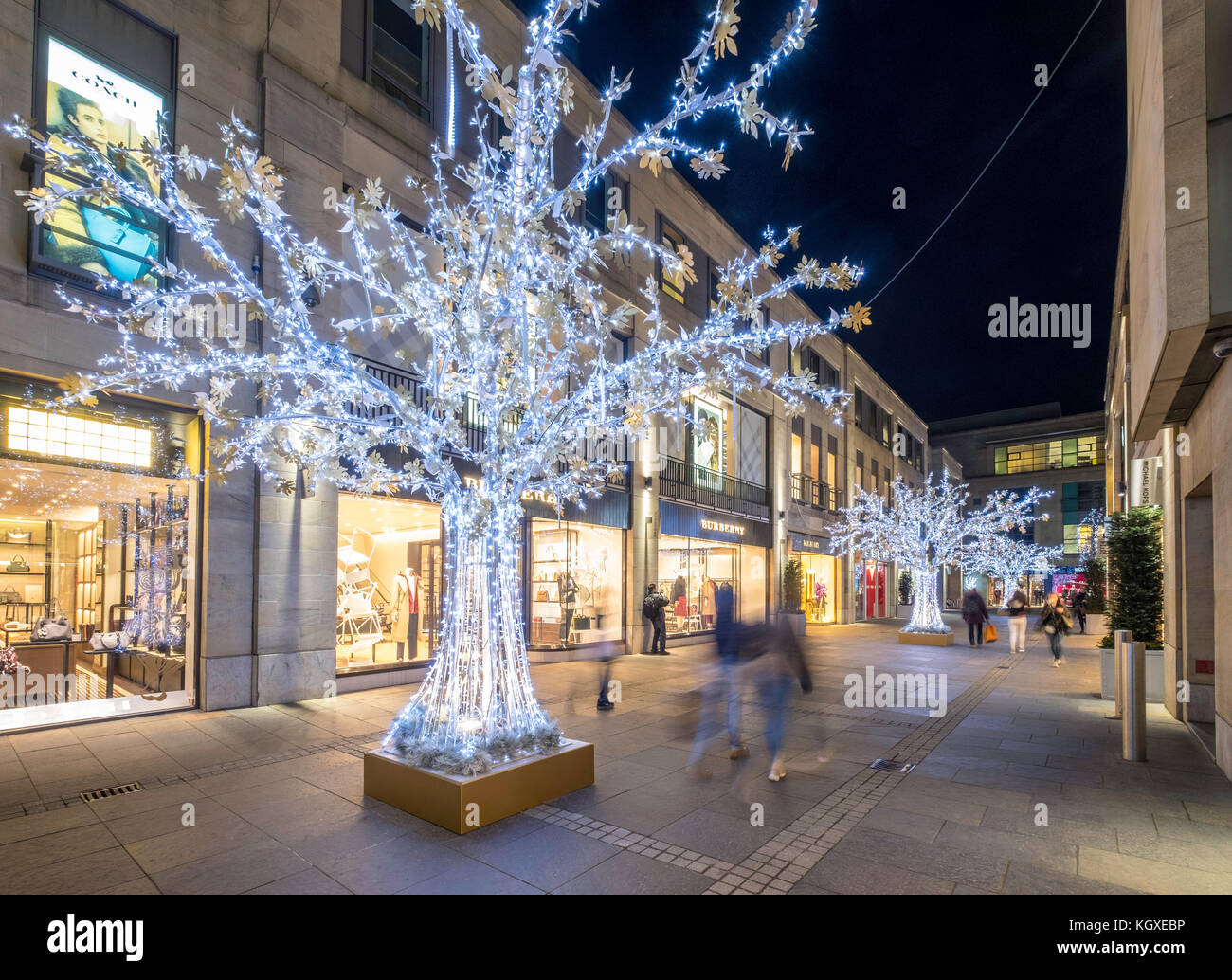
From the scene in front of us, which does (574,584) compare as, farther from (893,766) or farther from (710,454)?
(893,766)

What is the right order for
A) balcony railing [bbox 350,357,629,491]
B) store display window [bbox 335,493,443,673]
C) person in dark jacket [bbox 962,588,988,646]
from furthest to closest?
person in dark jacket [bbox 962,588,988,646] → store display window [bbox 335,493,443,673] → balcony railing [bbox 350,357,629,491]

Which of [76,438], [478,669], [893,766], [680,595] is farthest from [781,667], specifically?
[680,595]

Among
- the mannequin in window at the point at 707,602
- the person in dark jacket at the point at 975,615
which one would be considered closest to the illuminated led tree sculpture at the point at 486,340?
the mannequin in window at the point at 707,602

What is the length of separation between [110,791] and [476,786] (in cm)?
360

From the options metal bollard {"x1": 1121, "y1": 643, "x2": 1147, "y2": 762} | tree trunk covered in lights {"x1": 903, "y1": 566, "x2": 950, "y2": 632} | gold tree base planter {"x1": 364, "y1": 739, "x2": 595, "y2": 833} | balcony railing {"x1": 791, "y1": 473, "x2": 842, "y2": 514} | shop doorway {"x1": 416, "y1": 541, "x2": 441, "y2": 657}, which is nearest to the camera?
gold tree base planter {"x1": 364, "y1": 739, "x2": 595, "y2": 833}

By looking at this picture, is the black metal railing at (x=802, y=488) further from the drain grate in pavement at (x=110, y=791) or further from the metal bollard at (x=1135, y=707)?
the drain grate in pavement at (x=110, y=791)

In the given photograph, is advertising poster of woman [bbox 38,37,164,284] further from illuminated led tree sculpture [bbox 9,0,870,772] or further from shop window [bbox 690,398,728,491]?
shop window [bbox 690,398,728,491]

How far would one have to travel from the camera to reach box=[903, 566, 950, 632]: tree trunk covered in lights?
66.8 feet

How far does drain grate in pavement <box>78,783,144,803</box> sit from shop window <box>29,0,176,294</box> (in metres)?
5.79

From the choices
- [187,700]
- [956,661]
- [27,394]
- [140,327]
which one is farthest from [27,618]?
[956,661]

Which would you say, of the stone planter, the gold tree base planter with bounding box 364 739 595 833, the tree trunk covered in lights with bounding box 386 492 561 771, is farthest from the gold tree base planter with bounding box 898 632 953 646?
the tree trunk covered in lights with bounding box 386 492 561 771

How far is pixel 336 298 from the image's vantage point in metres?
11.0

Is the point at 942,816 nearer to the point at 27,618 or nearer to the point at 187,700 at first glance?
the point at 187,700
